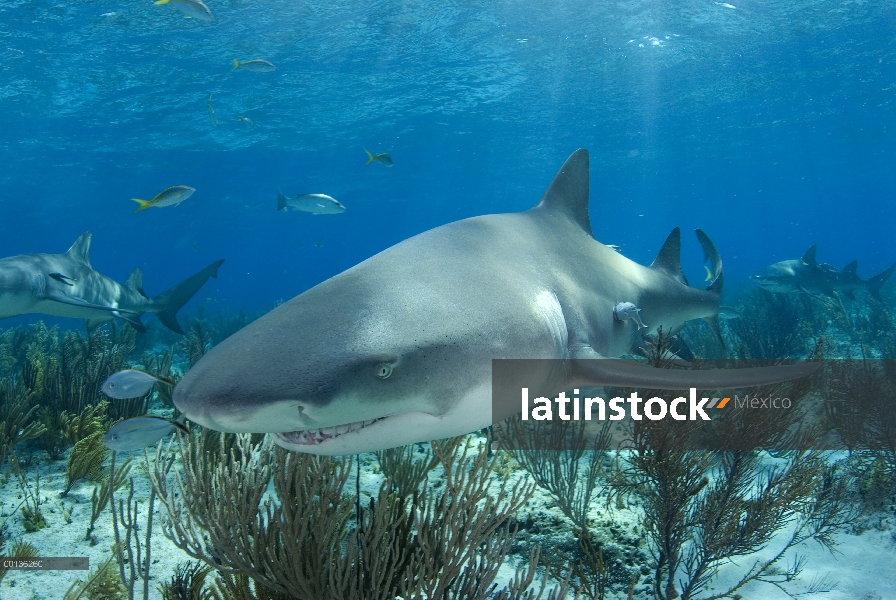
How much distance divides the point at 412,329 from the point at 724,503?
2.92m

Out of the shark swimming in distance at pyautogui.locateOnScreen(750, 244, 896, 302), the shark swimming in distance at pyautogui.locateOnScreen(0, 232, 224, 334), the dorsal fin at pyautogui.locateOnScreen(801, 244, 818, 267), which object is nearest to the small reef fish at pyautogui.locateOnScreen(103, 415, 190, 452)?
the shark swimming in distance at pyautogui.locateOnScreen(0, 232, 224, 334)

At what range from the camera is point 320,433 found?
1.71m

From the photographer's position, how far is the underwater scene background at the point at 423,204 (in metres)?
2.63

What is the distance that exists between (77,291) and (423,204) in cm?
5462

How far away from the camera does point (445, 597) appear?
7.82 ft

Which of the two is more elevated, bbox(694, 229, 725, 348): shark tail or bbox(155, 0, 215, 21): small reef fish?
bbox(155, 0, 215, 21): small reef fish

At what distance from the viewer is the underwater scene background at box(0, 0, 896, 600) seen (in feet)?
8.64

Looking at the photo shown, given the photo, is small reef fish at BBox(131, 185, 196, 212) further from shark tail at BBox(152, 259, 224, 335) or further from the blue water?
the blue water

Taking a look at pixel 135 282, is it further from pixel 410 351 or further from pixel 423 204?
pixel 423 204

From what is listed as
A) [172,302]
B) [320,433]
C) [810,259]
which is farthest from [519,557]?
[810,259]

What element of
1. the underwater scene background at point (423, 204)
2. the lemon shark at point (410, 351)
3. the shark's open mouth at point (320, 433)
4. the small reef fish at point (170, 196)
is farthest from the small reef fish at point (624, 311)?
the small reef fish at point (170, 196)

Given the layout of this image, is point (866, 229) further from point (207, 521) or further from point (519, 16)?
point (207, 521)

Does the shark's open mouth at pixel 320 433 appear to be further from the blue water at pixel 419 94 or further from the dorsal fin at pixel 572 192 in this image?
the blue water at pixel 419 94

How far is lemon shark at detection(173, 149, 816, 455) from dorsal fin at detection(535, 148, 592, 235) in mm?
1001
